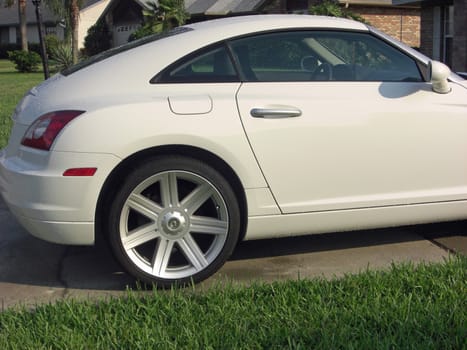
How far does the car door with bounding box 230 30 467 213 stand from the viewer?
3.99 m

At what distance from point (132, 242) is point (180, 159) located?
0.59m

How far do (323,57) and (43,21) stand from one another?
171 feet

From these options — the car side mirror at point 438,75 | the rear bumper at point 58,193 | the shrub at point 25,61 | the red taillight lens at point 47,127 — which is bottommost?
the shrub at point 25,61

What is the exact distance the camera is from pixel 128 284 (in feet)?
13.4

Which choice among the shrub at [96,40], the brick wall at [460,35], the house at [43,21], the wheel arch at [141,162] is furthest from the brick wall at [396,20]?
the house at [43,21]

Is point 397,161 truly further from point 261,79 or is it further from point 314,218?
point 261,79

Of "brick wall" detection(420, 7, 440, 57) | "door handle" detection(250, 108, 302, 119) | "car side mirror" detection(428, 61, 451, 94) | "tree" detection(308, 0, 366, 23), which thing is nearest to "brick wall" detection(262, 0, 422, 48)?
"tree" detection(308, 0, 366, 23)

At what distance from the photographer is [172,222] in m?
3.96

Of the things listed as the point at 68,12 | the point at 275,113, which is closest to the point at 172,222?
the point at 275,113

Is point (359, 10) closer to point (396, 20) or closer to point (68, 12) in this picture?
point (396, 20)

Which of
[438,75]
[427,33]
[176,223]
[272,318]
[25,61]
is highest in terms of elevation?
[438,75]

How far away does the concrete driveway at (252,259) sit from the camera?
4078 mm

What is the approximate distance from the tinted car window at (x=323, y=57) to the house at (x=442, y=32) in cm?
1353

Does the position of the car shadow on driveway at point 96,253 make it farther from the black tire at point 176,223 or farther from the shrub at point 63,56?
the shrub at point 63,56
